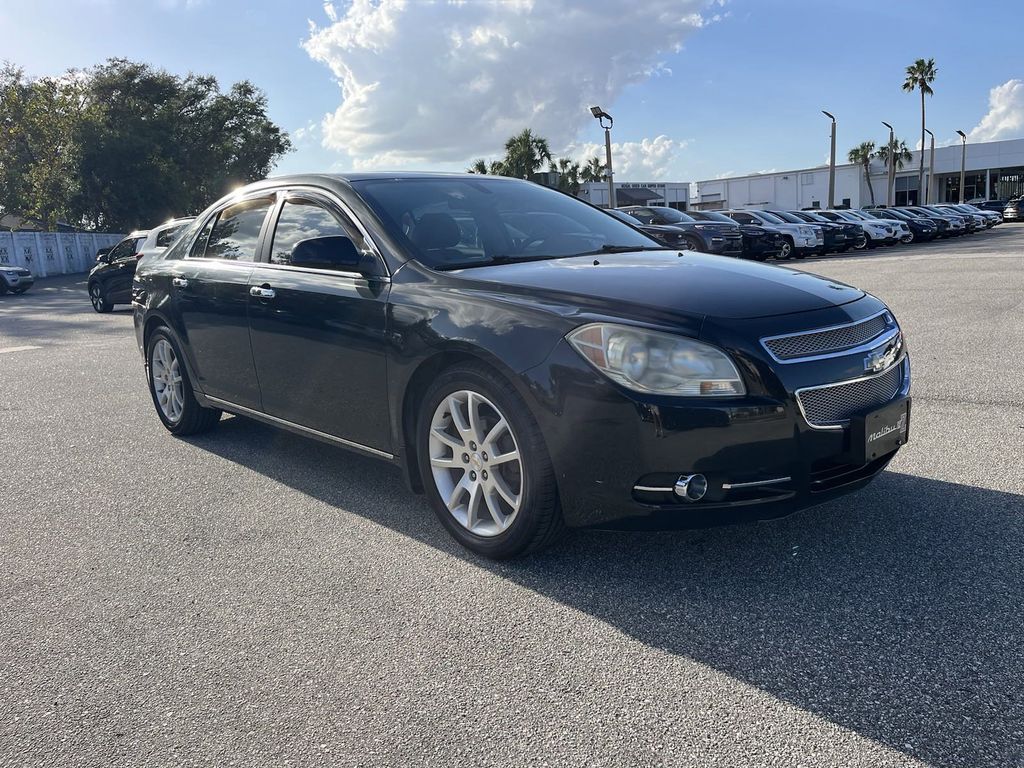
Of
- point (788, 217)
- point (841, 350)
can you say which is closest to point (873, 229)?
point (788, 217)

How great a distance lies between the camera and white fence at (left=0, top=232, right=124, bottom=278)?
3444 cm

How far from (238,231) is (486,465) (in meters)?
2.58

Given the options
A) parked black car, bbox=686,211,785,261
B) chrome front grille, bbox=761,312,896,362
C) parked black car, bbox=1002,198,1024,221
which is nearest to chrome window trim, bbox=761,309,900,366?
chrome front grille, bbox=761,312,896,362

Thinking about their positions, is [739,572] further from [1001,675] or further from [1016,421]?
[1016,421]

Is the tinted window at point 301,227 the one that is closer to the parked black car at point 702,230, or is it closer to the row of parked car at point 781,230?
the row of parked car at point 781,230

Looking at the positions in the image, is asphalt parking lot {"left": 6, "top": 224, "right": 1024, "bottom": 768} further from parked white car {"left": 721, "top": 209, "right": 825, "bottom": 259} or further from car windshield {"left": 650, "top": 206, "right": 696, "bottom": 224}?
parked white car {"left": 721, "top": 209, "right": 825, "bottom": 259}

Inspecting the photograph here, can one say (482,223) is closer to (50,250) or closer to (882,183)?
(50,250)

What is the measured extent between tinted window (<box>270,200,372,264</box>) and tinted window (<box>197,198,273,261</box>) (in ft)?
0.73

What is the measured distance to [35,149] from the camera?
45000 millimetres

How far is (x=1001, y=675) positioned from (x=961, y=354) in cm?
575

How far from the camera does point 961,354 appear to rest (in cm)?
759

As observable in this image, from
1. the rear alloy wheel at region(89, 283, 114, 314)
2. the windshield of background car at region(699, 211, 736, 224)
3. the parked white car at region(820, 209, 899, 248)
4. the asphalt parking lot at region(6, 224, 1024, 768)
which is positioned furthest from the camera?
the parked white car at region(820, 209, 899, 248)

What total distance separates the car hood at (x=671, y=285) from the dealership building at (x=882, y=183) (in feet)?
271

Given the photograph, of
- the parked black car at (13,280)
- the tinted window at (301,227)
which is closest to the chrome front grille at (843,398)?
the tinted window at (301,227)
